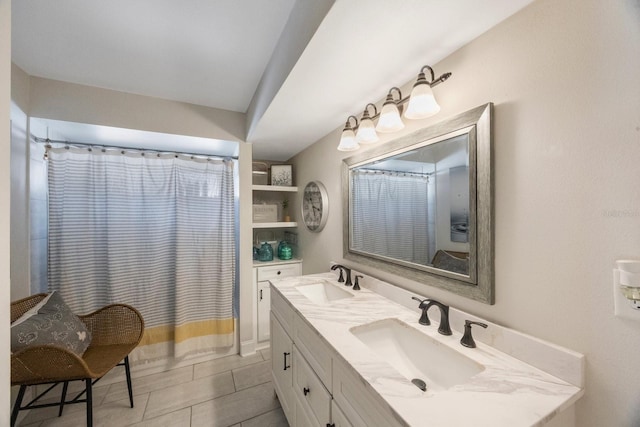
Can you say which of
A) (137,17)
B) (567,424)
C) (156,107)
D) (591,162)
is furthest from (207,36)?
(567,424)

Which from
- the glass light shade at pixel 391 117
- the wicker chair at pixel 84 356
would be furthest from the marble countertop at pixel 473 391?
the wicker chair at pixel 84 356

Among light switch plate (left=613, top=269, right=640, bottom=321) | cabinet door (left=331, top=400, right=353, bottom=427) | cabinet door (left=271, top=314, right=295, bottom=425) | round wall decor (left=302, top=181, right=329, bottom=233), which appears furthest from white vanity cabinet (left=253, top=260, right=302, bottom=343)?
light switch plate (left=613, top=269, right=640, bottom=321)

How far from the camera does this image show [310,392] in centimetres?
107

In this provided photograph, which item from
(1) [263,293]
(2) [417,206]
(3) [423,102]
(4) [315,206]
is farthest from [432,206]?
(1) [263,293]

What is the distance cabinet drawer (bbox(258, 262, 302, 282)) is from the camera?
237 centimetres

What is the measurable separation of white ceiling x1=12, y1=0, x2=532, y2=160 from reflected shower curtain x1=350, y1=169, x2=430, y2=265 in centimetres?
51

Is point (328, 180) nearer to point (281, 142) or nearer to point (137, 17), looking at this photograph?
point (281, 142)

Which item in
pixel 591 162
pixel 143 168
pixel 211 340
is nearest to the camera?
pixel 591 162

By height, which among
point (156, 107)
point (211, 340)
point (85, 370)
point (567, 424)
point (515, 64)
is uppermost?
point (156, 107)

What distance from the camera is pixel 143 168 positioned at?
2.09 metres

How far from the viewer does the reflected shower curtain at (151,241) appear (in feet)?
6.03

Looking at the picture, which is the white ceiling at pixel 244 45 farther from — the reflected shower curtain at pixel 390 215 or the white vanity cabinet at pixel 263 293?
the white vanity cabinet at pixel 263 293

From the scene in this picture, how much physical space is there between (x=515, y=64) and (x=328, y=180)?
4.48 feet

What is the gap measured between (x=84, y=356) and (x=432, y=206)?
2.33 metres
